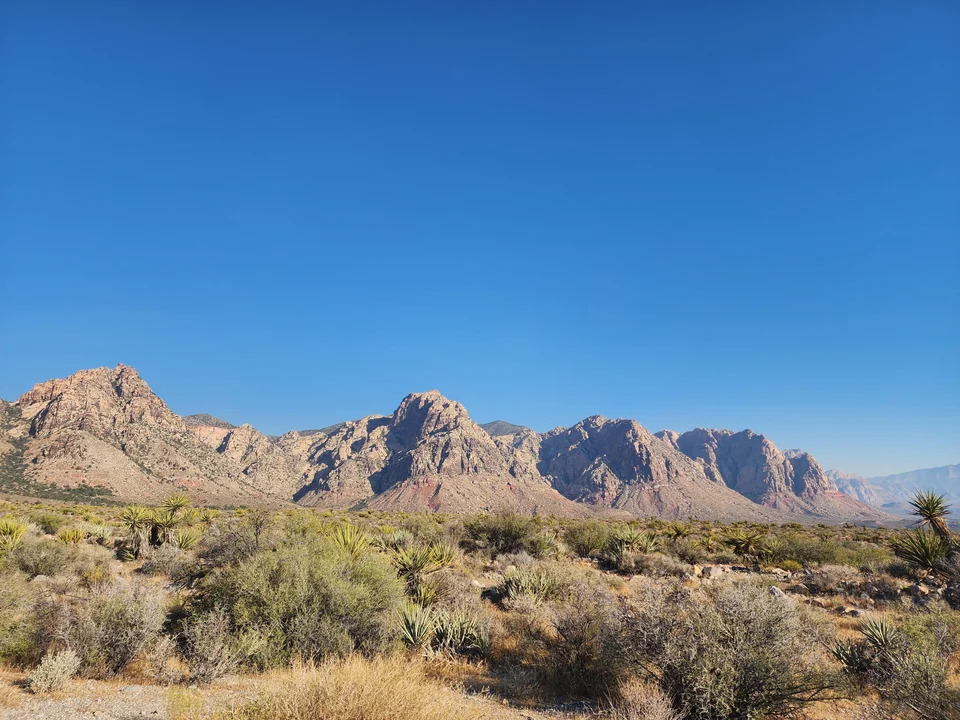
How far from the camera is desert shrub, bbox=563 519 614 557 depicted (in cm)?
2183

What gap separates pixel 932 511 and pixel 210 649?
23625 mm

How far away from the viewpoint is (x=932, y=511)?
679 inches

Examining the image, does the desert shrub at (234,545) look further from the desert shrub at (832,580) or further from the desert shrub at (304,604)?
the desert shrub at (832,580)

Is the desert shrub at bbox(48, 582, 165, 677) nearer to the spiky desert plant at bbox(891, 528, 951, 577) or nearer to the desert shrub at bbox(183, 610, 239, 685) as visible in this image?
the desert shrub at bbox(183, 610, 239, 685)

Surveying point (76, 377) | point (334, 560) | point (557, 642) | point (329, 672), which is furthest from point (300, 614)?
point (76, 377)

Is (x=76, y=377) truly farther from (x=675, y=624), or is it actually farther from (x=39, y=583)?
(x=675, y=624)

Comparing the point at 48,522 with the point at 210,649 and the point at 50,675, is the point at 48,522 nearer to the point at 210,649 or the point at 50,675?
the point at 50,675

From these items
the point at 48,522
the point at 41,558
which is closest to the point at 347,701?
the point at 41,558

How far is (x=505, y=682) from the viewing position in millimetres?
7422

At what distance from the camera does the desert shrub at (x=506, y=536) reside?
2031 centimetres

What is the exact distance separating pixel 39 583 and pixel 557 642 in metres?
12.9

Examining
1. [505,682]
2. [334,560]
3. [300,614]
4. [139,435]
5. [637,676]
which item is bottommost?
[505,682]

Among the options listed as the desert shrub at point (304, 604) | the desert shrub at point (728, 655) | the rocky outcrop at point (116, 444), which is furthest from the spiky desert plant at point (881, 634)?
the rocky outcrop at point (116, 444)

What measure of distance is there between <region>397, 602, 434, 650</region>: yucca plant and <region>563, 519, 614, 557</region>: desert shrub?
14.4 m
